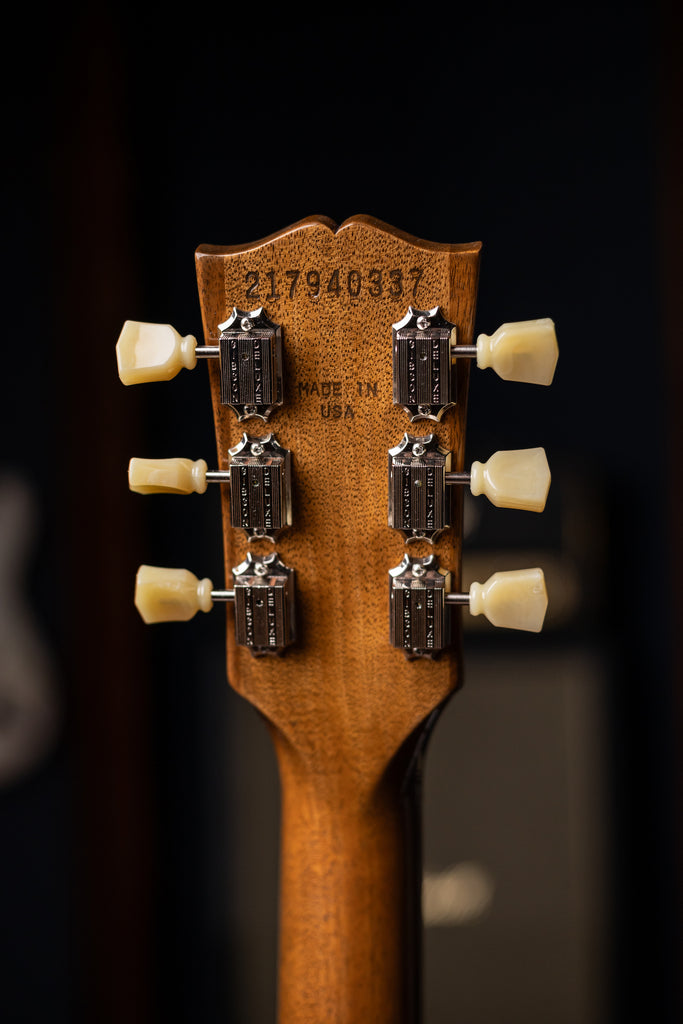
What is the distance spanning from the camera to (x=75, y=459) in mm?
1192

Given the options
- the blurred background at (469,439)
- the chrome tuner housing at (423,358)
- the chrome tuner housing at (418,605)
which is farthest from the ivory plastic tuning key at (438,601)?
the blurred background at (469,439)

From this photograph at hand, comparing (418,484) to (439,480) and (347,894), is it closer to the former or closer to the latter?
(439,480)

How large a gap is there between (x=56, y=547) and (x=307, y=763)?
2.22 ft

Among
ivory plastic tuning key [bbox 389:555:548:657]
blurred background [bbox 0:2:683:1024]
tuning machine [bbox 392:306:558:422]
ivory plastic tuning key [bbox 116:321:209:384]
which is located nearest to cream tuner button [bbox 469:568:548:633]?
ivory plastic tuning key [bbox 389:555:548:657]

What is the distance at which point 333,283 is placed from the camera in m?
0.55

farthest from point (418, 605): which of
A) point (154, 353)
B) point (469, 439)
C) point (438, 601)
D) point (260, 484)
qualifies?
point (469, 439)

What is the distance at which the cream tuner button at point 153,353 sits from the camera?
56 cm

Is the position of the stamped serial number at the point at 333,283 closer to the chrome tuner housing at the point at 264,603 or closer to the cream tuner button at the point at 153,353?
the cream tuner button at the point at 153,353

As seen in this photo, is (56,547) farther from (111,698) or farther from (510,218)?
(510,218)

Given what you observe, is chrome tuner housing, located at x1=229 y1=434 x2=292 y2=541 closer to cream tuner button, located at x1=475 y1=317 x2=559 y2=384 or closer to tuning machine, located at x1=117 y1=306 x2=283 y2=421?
tuning machine, located at x1=117 y1=306 x2=283 y2=421

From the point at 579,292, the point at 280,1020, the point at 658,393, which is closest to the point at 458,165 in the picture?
the point at 579,292

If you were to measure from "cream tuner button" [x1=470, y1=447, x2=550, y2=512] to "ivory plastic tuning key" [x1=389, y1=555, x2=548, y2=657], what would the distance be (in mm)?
51

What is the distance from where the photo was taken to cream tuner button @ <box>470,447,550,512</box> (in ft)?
1.77

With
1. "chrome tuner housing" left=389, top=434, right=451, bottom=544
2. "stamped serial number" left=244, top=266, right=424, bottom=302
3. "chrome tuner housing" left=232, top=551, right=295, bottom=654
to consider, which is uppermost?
"stamped serial number" left=244, top=266, right=424, bottom=302
